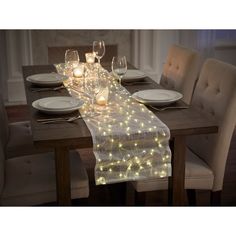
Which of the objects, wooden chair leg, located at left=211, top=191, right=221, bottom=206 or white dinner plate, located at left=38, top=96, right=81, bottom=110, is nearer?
white dinner plate, located at left=38, top=96, right=81, bottom=110

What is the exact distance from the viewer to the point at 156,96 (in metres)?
2.06

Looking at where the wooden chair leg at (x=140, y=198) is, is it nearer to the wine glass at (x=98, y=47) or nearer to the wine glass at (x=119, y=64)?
the wine glass at (x=119, y=64)

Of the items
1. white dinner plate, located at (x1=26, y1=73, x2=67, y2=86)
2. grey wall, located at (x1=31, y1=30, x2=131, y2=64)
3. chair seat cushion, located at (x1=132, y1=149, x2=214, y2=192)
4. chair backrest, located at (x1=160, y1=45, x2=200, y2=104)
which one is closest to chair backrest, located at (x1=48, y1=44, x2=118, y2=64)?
grey wall, located at (x1=31, y1=30, x2=131, y2=64)

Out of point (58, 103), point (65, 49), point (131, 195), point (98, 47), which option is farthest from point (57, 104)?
point (65, 49)

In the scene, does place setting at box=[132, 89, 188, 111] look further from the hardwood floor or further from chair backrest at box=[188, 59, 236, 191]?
the hardwood floor

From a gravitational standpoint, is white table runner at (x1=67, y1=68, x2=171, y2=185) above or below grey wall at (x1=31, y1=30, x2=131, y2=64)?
below

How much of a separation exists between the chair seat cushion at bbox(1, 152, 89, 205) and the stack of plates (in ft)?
0.99

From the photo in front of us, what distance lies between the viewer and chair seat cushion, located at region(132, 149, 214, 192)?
199 centimetres

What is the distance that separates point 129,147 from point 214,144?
0.51 meters

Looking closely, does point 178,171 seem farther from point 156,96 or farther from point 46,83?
point 46,83

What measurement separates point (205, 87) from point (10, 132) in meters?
1.11
